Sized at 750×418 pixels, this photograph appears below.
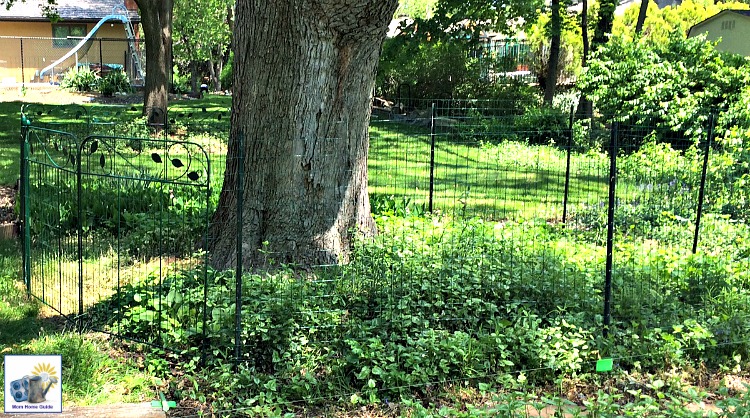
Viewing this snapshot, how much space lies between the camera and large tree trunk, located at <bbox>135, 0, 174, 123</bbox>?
16.1m

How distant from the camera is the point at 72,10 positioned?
34094 mm

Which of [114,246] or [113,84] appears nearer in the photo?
[114,246]

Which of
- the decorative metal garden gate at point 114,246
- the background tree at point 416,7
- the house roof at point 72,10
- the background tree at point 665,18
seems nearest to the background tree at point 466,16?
the decorative metal garden gate at point 114,246

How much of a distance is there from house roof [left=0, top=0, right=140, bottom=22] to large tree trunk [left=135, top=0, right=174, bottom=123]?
750 inches

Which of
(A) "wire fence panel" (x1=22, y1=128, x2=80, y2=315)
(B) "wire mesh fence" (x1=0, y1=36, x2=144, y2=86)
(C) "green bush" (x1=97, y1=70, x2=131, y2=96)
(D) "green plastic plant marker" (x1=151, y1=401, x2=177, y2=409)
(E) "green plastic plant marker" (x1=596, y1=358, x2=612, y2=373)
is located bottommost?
(D) "green plastic plant marker" (x1=151, y1=401, x2=177, y2=409)

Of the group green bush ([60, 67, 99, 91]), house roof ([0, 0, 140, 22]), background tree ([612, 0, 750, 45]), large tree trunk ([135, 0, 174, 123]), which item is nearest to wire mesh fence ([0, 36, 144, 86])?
house roof ([0, 0, 140, 22])

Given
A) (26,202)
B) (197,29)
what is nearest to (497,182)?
(26,202)

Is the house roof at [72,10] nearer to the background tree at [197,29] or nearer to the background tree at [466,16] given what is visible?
the background tree at [197,29]

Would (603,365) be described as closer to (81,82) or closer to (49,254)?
(49,254)

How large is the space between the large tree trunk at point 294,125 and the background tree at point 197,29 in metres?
26.5

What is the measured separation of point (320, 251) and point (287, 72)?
1.55m

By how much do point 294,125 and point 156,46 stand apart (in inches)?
421

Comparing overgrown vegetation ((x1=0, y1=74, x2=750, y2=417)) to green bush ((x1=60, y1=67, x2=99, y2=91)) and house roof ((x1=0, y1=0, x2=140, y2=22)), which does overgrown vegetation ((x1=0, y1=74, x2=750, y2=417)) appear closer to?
green bush ((x1=60, y1=67, x2=99, y2=91))

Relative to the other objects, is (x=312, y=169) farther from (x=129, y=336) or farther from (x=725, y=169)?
(x=725, y=169)
